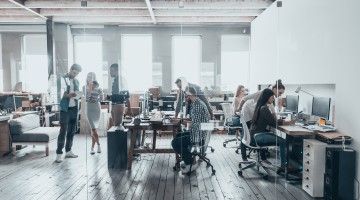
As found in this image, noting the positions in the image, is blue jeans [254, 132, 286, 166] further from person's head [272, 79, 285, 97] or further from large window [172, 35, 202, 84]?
large window [172, 35, 202, 84]

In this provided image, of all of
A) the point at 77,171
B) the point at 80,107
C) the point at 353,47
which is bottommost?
the point at 77,171

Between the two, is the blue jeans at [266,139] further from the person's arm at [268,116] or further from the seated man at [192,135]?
the seated man at [192,135]

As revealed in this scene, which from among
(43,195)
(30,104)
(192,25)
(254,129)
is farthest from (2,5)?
(254,129)

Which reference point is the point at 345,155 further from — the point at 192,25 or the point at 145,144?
the point at 192,25

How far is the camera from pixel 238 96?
247 inches

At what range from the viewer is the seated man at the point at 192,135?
14.9ft

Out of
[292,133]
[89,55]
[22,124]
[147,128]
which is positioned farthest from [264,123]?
[22,124]

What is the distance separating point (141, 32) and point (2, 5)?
3.81m

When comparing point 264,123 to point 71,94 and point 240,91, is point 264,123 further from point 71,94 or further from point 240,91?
point 71,94

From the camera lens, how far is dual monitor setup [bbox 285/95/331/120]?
13.8ft

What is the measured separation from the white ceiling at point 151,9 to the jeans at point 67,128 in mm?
2148

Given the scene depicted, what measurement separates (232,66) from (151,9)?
2131 millimetres

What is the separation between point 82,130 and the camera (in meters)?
5.20

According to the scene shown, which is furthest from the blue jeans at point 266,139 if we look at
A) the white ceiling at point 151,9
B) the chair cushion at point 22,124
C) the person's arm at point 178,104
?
the chair cushion at point 22,124
